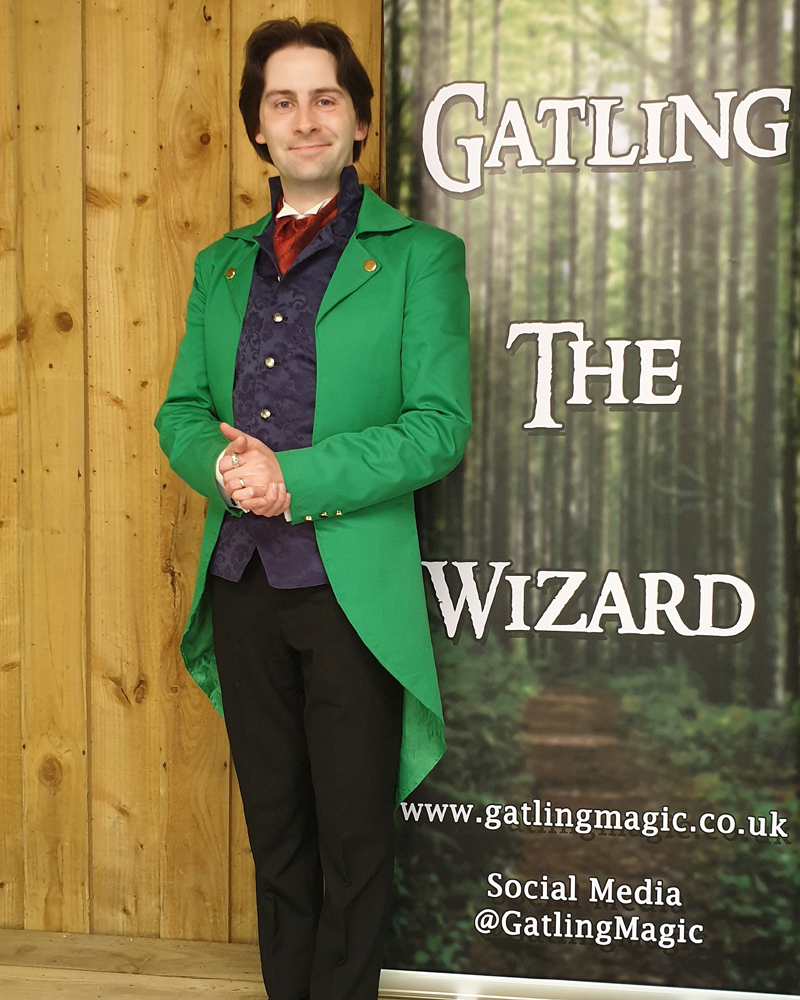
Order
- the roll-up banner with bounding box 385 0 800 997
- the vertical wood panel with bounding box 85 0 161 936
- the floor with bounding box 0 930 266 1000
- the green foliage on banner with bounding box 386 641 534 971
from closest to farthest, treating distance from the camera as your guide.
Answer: the roll-up banner with bounding box 385 0 800 997 < the green foliage on banner with bounding box 386 641 534 971 < the floor with bounding box 0 930 266 1000 < the vertical wood panel with bounding box 85 0 161 936

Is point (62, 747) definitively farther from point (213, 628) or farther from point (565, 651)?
point (565, 651)

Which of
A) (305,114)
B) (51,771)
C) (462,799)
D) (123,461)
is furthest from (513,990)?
(305,114)

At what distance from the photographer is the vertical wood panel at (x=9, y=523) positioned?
210cm

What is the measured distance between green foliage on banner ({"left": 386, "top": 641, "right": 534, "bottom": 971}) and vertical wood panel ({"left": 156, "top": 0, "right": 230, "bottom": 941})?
1.60ft

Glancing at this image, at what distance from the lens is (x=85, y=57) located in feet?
6.77

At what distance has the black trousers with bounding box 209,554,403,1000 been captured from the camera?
1.59 meters

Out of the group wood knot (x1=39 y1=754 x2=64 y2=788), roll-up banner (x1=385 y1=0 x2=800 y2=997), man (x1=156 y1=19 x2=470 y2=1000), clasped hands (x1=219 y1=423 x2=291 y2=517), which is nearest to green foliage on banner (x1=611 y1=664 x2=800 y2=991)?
roll-up banner (x1=385 y1=0 x2=800 y2=997)

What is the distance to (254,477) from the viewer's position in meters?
1.46

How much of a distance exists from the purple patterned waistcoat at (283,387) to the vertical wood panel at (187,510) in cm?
52

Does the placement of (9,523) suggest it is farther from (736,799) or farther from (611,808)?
(736,799)

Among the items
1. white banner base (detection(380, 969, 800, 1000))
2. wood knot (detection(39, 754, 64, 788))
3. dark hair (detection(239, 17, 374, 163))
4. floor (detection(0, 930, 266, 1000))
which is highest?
dark hair (detection(239, 17, 374, 163))

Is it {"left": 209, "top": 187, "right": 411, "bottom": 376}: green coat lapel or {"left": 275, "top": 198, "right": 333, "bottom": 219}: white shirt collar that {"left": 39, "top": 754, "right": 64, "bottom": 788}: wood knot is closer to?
{"left": 209, "top": 187, "right": 411, "bottom": 376}: green coat lapel

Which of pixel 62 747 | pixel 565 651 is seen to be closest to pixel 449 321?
pixel 565 651

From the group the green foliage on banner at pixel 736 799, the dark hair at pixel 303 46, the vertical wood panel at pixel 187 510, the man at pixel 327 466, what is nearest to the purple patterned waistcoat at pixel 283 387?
the man at pixel 327 466
